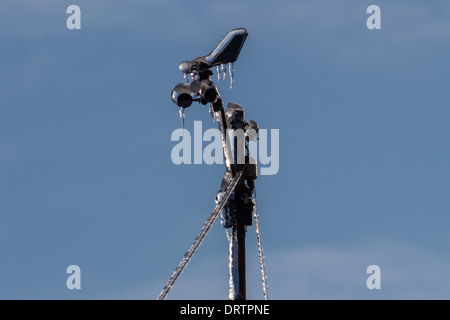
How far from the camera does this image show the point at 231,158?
4672 cm

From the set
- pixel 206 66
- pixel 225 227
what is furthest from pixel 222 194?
pixel 206 66

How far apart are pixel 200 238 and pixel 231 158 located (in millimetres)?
3889

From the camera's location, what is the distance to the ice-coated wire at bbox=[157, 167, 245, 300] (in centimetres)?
4266

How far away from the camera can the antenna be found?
1761 inches

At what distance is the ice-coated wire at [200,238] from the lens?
42656 mm

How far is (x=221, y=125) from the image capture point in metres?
46.5

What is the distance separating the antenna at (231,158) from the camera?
4472 centimetres

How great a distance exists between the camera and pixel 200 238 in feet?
144
